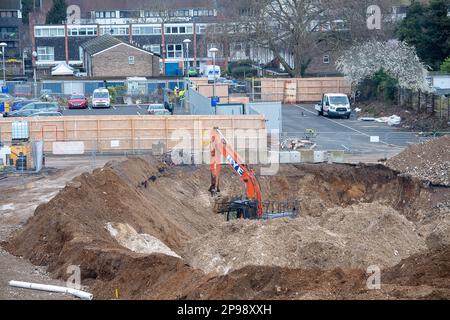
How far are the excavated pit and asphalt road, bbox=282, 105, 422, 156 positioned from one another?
4.86 meters

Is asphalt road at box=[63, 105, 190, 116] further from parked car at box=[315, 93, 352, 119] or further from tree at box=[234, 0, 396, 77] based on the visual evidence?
tree at box=[234, 0, 396, 77]

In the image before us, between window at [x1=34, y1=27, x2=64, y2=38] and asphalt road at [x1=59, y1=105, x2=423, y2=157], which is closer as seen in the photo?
asphalt road at [x1=59, y1=105, x2=423, y2=157]

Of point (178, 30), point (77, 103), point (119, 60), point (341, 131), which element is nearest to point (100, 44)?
point (119, 60)

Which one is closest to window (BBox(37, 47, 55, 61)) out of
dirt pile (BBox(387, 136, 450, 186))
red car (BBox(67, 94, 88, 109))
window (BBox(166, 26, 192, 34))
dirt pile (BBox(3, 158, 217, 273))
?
window (BBox(166, 26, 192, 34))

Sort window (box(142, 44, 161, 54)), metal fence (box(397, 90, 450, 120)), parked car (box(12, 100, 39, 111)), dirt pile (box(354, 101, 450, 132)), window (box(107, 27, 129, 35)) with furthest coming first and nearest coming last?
window (box(107, 27, 129, 35)) < window (box(142, 44, 161, 54)) < parked car (box(12, 100, 39, 111)) < metal fence (box(397, 90, 450, 120)) < dirt pile (box(354, 101, 450, 132))

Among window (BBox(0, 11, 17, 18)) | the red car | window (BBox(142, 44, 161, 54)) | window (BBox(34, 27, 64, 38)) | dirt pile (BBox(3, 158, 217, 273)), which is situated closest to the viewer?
dirt pile (BBox(3, 158, 217, 273))

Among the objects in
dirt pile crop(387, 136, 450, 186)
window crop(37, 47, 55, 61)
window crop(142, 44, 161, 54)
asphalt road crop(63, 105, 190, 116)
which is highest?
window crop(142, 44, 161, 54)

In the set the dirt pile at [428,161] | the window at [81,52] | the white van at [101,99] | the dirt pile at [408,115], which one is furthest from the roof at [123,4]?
the dirt pile at [428,161]

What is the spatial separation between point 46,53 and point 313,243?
65.7m

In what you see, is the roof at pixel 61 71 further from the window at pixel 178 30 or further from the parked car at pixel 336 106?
the parked car at pixel 336 106

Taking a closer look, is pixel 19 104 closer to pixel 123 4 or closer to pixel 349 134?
pixel 349 134

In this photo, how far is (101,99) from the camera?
58906 millimetres

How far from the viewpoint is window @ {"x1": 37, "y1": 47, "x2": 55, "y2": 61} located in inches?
3292

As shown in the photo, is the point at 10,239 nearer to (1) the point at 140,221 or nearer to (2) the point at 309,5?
(1) the point at 140,221
